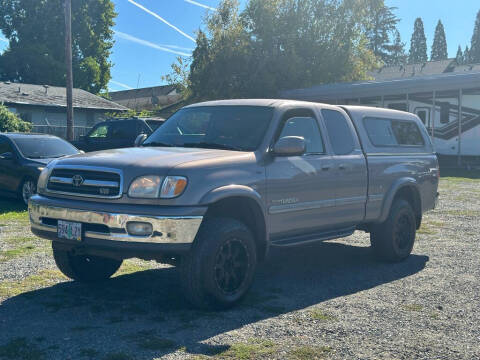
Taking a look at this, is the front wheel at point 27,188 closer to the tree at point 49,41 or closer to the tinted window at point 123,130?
the tinted window at point 123,130

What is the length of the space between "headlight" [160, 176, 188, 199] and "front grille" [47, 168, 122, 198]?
397 mm

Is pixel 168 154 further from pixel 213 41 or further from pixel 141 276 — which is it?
pixel 213 41

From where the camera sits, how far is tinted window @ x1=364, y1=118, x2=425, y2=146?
7930 millimetres

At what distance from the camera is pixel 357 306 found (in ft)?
19.1

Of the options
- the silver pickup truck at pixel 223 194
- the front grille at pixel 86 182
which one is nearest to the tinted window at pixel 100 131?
the silver pickup truck at pixel 223 194

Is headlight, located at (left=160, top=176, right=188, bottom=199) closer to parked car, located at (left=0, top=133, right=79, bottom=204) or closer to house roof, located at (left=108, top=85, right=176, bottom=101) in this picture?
parked car, located at (left=0, top=133, right=79, bottom=204)

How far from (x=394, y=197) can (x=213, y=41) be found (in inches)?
1300

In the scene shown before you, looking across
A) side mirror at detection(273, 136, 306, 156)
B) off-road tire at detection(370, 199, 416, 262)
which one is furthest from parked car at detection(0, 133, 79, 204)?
side mirror at detection(273, 136, 306, 156)

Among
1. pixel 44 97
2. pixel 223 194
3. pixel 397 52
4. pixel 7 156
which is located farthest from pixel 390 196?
pixel 397 52

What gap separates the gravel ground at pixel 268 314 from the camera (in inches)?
179

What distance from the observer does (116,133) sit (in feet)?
57.9

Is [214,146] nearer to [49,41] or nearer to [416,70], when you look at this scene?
[416,70]

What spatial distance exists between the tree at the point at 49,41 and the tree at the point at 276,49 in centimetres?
1794

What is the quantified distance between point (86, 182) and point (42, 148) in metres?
8.41
